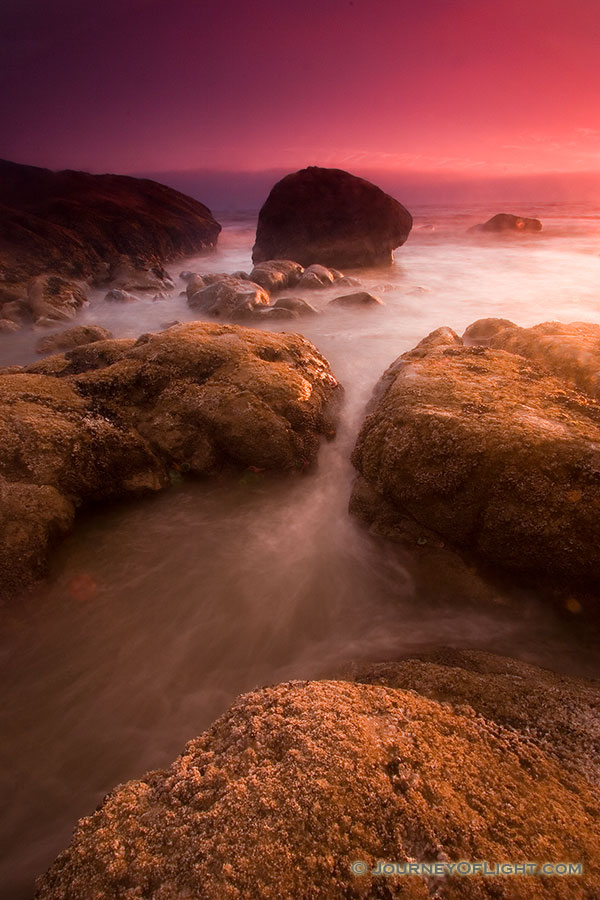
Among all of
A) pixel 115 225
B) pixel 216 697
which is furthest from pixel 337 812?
pixel 115 225

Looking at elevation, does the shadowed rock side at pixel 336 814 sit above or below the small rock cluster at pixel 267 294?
below

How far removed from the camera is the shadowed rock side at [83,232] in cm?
1836

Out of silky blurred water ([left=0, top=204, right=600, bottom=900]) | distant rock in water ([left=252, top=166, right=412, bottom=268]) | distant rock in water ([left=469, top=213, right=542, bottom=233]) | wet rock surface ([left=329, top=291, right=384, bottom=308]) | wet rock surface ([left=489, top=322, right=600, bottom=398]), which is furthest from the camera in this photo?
distant rock in water ([left=469, top=213, right=542, bottom=233])

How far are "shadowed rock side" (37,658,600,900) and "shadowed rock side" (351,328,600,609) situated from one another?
2.34 meters

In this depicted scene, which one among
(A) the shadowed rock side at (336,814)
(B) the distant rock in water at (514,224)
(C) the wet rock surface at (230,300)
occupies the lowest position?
(A) the shadowed rock side at (336,814)

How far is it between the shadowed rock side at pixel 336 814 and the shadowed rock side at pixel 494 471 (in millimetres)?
2339

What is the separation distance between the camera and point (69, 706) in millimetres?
4109

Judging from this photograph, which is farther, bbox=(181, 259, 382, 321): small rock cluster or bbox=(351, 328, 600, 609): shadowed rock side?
bbox=(181, 259, 382, 321): small rock cluster

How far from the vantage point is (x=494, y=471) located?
4.94 metres

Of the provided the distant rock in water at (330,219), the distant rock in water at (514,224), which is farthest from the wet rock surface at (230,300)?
the distant rock in water at (514,224)

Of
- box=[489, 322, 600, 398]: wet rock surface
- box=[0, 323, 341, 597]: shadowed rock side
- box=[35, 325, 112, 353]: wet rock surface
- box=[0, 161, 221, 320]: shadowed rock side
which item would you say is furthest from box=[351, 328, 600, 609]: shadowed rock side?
box=[0, 161, 221, 320]: shadowed rock side

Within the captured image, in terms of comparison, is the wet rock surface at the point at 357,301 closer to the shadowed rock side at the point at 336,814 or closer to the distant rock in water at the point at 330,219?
the distant rock in water at the point at 330,219

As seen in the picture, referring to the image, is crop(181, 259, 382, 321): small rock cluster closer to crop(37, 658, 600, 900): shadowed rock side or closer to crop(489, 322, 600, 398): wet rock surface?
crop(489, 322, 600, 398): wet rock surface

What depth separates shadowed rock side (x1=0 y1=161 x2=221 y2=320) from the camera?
1836 cm
